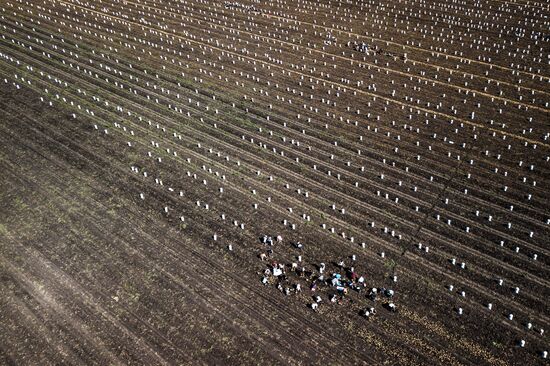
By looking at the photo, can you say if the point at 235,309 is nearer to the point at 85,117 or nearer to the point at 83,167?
the point at 83,167

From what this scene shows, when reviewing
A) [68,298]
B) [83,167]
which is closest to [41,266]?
[68,298]

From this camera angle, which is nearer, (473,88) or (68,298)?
(68,298)

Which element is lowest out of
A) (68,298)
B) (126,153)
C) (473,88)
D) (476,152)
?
(68,298)

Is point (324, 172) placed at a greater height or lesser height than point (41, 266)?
greater

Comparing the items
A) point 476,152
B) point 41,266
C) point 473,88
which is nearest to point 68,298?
point 41,266

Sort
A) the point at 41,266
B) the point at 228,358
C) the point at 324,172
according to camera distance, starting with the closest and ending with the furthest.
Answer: the point at 228,358
the point at 41,266
the point at 324,172

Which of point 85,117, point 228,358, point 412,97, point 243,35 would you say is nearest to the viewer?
point 228,358

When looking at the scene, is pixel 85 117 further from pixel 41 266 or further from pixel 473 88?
pixel 473 88
